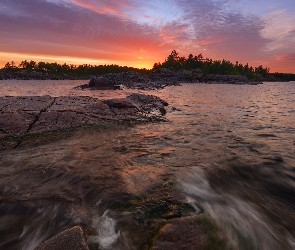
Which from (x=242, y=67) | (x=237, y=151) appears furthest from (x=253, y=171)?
(x=242, y=67)

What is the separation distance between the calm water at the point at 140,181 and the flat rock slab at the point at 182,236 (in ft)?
2.21

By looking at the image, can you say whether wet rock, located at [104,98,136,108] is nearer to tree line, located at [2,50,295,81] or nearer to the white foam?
the white foam

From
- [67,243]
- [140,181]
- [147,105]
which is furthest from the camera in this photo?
[147,105]

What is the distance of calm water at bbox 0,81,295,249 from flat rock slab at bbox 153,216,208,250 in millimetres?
674

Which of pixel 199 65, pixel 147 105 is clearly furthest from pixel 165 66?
pixel 147 105

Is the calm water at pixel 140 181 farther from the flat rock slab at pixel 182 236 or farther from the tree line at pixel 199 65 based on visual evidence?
the tree line at pixel 199 65

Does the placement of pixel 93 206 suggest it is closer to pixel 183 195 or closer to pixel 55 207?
pixel 55 207

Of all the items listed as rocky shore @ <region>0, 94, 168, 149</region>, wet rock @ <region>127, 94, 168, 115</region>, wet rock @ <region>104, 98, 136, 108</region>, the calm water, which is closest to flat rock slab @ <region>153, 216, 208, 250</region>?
the calm water

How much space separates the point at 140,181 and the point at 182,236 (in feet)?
5.95

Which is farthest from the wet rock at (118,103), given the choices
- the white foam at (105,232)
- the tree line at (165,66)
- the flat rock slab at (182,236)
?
the tree line at (165,66)

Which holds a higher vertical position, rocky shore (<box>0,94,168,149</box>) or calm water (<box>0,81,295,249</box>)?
rocky shore (<box>0,94,168,149</box>)

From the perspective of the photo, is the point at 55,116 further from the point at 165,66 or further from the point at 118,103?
the point at 165,66

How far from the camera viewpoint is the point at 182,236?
8.65ft

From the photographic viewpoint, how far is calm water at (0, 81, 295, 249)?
3.24 meters
